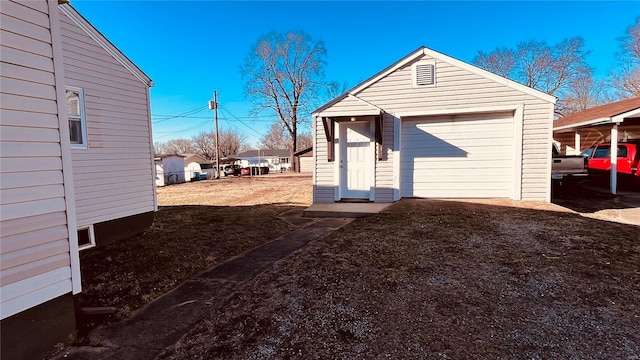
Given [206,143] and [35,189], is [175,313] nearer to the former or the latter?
[35,189]

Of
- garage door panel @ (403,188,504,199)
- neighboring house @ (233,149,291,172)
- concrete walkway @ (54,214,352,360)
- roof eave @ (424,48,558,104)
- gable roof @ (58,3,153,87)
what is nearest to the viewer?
concrete walkway @ (54,214,352,360)

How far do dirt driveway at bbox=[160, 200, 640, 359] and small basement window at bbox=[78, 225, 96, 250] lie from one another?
3.88 m

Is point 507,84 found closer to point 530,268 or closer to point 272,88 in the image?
point 530,268

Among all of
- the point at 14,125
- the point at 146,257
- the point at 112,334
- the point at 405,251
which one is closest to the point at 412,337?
the point at 405,251

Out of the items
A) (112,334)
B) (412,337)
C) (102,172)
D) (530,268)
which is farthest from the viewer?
(102,172)

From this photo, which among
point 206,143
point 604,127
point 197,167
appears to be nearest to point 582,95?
point 604,127

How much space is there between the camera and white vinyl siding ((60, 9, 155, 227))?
17.3 ft

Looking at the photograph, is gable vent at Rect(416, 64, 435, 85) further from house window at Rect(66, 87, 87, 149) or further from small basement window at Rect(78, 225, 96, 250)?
small basement window at Rect(78, 225, 96, 250)

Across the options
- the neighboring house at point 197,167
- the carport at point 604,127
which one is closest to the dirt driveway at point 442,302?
the carport at point 604,127

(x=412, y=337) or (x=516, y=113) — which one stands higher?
(x=516, y=113)

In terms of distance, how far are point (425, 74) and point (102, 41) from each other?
7069mm

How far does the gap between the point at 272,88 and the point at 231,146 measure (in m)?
Answer: 37.2

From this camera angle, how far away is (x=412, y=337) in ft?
7.43

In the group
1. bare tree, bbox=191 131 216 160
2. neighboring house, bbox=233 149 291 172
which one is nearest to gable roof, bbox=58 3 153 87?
neighboring house, bbox=233 149 291 172
